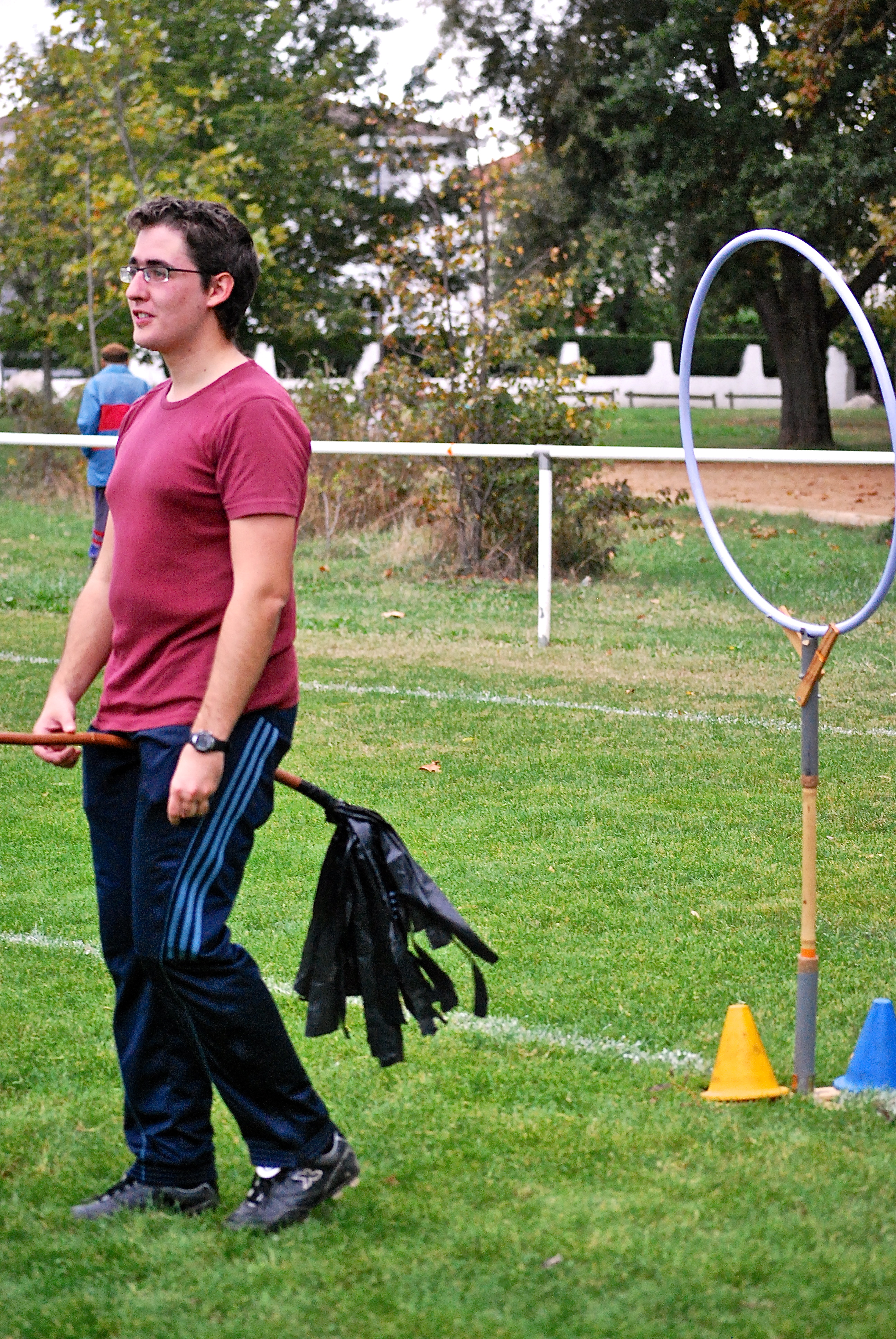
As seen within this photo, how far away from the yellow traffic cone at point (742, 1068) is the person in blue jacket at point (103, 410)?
389 inches

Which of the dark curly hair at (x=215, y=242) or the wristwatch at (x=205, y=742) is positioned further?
the dark curly hair at (x=215, y=242)

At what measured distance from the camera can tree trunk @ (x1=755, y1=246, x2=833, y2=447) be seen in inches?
1146

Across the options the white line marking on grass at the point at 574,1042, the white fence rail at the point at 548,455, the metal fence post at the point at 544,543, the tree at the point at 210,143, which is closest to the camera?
the white line marking on grass at the point at 574,1042

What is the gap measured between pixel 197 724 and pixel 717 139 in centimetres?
2491

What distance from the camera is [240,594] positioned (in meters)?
3.03

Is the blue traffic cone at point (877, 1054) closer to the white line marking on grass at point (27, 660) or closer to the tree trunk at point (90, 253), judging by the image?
the white line marking on grass at point (27, 660)

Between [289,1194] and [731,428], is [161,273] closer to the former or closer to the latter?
[289,1194]

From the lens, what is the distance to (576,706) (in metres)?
8.71

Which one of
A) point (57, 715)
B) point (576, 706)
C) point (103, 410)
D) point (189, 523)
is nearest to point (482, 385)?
point (103, 410)

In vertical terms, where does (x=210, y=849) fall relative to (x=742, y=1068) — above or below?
above

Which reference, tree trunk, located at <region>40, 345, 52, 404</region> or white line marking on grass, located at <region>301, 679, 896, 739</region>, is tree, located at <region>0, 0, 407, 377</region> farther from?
white line marking on grass, located at <region>301, 679, 896, 739</region>

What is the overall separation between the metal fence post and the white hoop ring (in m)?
5.70

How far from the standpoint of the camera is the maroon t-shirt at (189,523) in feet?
9.94

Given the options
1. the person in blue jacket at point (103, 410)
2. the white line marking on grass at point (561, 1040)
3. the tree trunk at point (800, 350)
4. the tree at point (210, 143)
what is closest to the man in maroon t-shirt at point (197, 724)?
the white line marking on grass at point (561, 1040)
